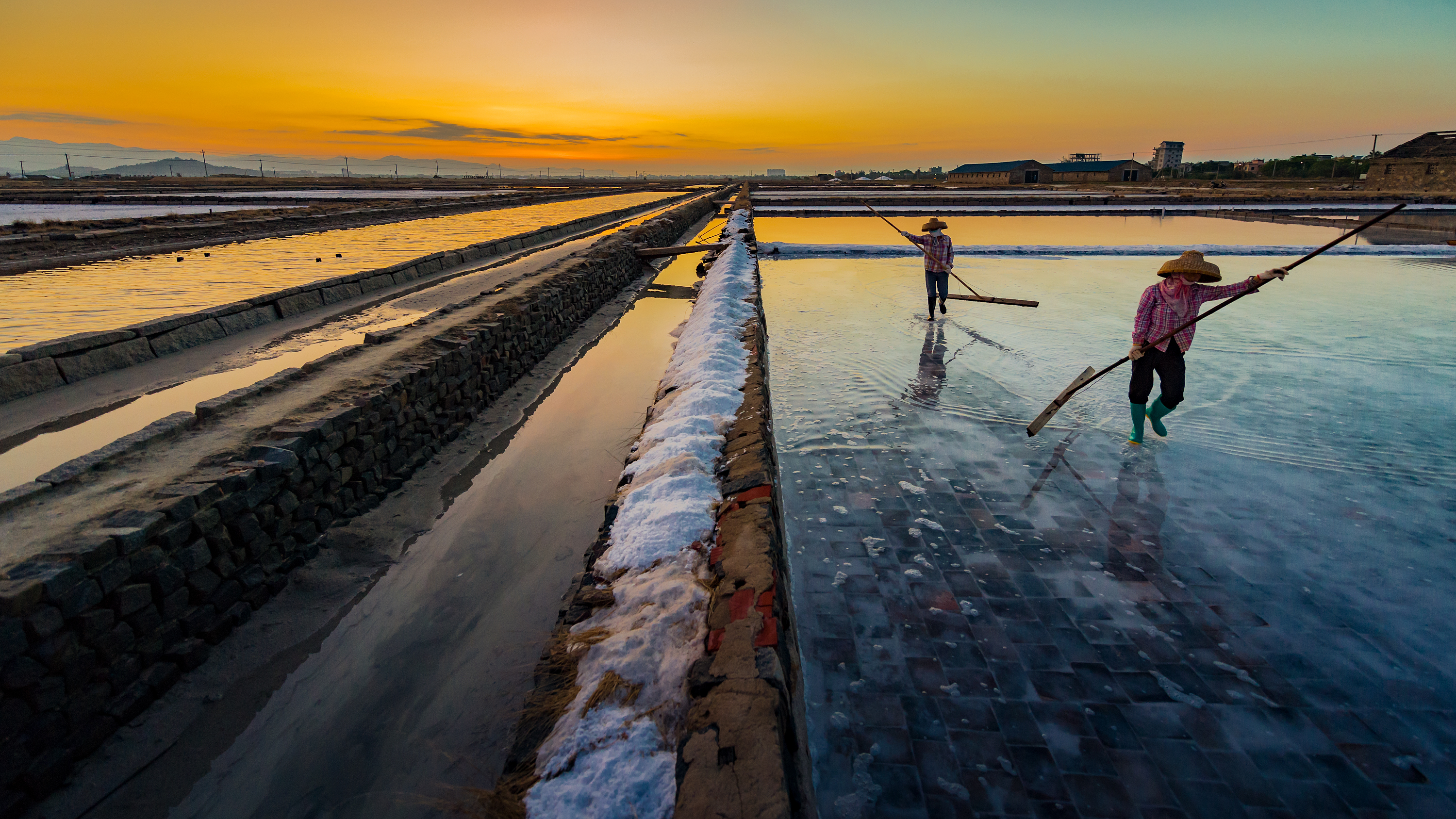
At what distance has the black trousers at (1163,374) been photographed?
467cm

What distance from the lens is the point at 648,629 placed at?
9.42ft

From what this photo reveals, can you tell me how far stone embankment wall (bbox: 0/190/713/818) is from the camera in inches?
101

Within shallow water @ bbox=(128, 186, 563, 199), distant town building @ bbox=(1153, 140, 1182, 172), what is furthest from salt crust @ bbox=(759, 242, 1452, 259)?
distant town building @ bbox=(1153, 140, 1182, 172)

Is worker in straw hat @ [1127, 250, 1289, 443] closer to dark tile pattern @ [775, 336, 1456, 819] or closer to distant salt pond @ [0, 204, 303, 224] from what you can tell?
dark tile pattern @ [775, 336, 1456, 819]

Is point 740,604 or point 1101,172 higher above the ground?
point 1101,172

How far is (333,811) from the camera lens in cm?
254

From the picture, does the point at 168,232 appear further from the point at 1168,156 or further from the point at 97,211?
the point at 1168,156

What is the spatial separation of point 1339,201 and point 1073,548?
4251cm

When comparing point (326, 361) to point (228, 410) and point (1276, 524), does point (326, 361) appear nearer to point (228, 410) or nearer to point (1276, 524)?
point (228, 410)

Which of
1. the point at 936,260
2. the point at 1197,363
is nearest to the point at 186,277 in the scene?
the point at 936,260

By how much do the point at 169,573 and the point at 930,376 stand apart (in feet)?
19.6

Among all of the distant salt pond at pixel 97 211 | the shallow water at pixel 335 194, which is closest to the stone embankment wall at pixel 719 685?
the distant salt pond at pixel 97 211

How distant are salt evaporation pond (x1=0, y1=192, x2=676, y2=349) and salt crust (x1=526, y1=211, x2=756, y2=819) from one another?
7.82 metres

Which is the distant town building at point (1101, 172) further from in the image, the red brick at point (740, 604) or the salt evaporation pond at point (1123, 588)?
the red brick at point (740, 604)
